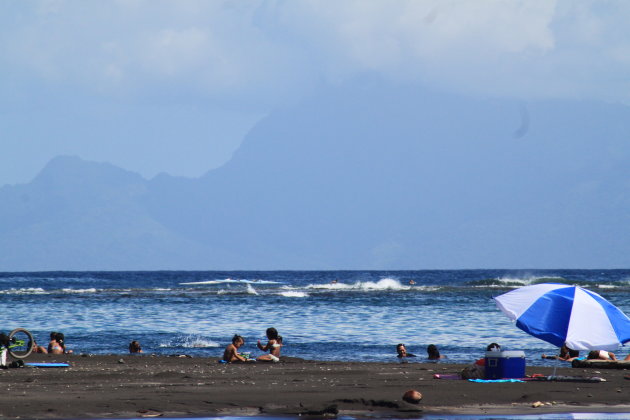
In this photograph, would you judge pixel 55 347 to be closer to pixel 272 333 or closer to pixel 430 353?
pixel 272 333

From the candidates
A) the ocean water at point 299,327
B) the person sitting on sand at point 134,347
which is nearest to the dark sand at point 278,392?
the person sitting on sand at point 134,347

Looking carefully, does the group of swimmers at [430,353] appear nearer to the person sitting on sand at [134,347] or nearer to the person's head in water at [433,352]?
the person's head in water at [433,352]

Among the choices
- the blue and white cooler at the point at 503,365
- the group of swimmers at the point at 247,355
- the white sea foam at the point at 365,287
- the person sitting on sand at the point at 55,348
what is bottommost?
the person sitting on sand at the point at 55,348

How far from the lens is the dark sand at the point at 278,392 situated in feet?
46.6

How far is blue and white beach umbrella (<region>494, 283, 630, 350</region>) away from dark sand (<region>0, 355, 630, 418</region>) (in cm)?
83

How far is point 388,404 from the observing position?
14.6 meters

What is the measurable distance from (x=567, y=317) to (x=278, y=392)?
5435mm

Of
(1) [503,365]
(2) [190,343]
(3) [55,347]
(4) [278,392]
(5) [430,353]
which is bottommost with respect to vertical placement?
(2) [190,343]

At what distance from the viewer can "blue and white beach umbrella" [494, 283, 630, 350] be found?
58.4 ft

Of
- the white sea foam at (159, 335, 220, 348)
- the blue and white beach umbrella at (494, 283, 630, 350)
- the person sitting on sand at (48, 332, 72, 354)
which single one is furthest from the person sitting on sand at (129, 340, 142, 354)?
the blue and white beach umbrella at (494, 283, 630, 350)

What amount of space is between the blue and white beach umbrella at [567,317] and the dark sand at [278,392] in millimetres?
827

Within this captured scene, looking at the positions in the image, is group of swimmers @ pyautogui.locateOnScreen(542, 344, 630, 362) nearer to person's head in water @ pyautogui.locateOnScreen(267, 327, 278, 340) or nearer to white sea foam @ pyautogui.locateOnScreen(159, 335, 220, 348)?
person's head in water @ pyautogui.locateOnScreen(267, 327, 278, 340)

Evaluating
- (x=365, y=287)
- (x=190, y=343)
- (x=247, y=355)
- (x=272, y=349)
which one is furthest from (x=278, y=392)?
(x=365, y=287)

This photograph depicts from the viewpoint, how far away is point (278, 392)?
53.9 ft
